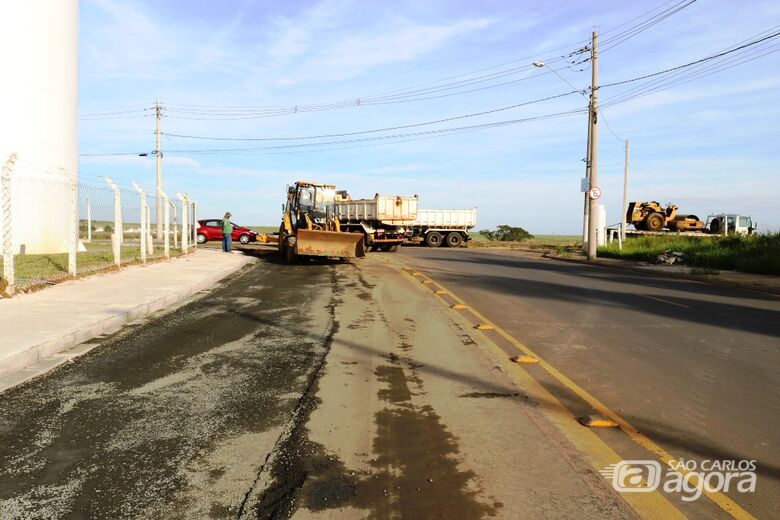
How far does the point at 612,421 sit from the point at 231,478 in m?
2.99

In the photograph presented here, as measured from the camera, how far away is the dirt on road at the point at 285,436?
3.38 m

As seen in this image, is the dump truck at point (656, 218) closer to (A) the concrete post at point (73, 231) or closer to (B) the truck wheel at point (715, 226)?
(B) the truck wheel at point (715, 226)

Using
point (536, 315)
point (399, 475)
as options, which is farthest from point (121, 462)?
point (536, 315)

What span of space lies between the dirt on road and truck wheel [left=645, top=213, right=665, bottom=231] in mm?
37560

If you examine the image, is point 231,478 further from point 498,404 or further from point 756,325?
point 756,325

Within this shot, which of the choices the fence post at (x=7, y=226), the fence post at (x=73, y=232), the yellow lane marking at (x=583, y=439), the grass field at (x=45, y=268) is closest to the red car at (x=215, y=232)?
the grass field at (x=45, y=268)

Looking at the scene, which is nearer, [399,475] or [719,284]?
[399,475]

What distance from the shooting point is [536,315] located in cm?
1038

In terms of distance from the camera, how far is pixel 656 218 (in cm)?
4122

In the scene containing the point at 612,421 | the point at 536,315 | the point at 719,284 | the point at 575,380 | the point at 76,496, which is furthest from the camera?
the point at 719,284

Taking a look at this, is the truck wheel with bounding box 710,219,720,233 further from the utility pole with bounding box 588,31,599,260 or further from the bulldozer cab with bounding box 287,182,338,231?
the bulldozer cab with bounding box 287,182,338,231

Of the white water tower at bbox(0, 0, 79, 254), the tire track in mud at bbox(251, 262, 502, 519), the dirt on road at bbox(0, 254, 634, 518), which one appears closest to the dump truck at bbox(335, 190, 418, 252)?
the white water tower at bbox(0, 0, 79, 254)

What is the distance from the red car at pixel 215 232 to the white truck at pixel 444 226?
11.2 m

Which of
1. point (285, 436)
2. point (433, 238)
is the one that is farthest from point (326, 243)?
point (433, 238)
